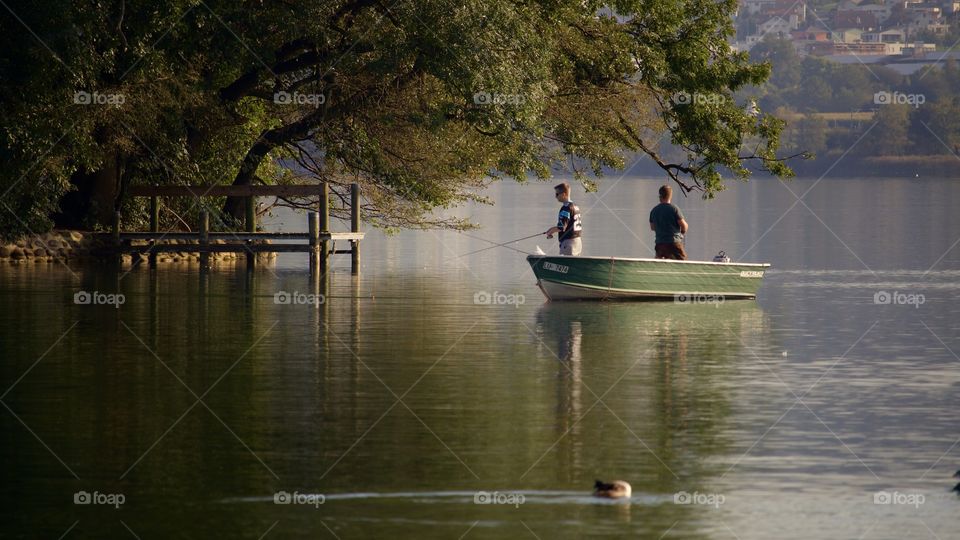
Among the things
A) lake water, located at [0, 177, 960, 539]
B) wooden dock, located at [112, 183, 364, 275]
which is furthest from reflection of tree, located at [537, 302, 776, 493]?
wooden dock, located at [112, 183, 364, 275]

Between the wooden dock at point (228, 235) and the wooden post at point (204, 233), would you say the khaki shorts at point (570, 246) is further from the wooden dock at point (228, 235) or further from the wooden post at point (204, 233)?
the wooden post at point (204, 233)

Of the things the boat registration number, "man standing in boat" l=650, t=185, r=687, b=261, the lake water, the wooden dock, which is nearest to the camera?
the lake water

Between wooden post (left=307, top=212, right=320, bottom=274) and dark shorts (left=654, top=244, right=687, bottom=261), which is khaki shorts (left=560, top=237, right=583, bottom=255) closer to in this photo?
dark shorts (left=654, top=244, right=687, bottom=261)

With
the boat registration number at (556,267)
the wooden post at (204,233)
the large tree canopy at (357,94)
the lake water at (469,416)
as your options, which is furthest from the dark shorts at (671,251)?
the wooden post at (204,233)

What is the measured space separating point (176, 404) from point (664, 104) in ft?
86.2

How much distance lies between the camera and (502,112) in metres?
35.3

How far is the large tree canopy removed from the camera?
3394 cm

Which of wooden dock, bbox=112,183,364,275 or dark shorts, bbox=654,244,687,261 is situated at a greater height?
wooden dock, bbox=112,183,364,275

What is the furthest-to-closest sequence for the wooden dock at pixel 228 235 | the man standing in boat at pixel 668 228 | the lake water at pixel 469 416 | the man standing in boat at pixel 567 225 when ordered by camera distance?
the wooden dock at pixel 228 235 → the man standing in boat at pixel 668 228 → the man standing in boat at pixel 567 225 → the lake water at pixel 469 416

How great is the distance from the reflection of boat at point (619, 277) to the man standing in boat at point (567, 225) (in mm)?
859

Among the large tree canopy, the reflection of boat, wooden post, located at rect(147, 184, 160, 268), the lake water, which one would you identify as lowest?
the lake water

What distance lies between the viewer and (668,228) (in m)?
32.4

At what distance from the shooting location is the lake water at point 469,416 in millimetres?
12117

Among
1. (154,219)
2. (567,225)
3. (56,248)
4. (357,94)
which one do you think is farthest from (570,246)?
(56,248)
